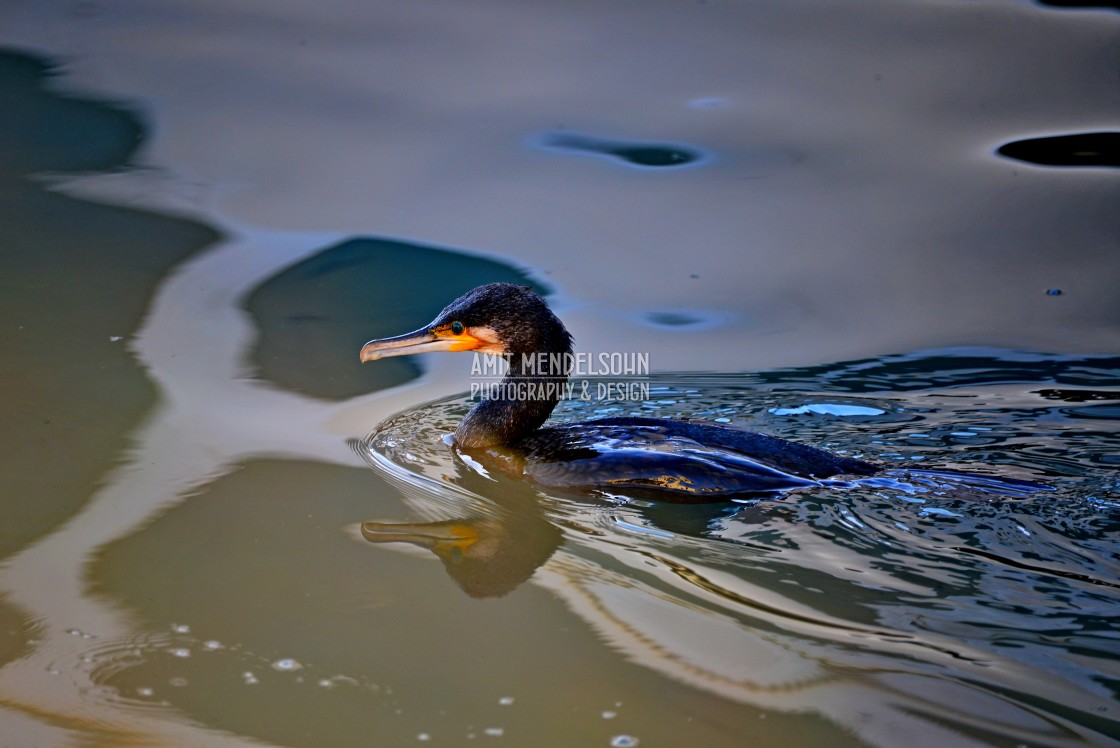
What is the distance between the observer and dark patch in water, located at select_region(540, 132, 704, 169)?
7.48 m

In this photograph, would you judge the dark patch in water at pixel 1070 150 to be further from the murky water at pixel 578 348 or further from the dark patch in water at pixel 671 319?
the dark patch in water at pixel 671 319

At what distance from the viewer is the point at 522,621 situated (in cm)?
354

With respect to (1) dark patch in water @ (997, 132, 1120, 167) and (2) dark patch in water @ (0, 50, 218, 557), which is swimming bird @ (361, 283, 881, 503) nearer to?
(2) dark patch in water @ (0, 50, 218, 557)

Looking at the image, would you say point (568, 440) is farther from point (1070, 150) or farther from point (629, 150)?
point (1070, 150)

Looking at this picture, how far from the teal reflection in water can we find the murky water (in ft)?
0.06

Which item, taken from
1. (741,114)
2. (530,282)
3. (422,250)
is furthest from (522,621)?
(741,114)

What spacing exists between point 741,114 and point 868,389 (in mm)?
2802

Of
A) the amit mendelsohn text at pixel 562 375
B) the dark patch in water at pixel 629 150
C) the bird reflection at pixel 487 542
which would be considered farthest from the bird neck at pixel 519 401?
the dark patch in water at pixel 629 150

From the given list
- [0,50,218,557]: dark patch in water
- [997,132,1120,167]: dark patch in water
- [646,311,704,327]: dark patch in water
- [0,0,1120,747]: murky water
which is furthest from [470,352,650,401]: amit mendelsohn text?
[997,132,1120,167]: dark patch in water

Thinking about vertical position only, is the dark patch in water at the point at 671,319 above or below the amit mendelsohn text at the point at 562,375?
above

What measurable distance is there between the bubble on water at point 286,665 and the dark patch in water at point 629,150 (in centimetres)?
497

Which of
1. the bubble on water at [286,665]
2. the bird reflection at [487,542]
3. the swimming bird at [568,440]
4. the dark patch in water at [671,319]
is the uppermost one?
the dark patch in water at [671,319]

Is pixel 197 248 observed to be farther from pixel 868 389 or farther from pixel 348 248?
pixel 868 389

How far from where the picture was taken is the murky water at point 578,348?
3.19m
